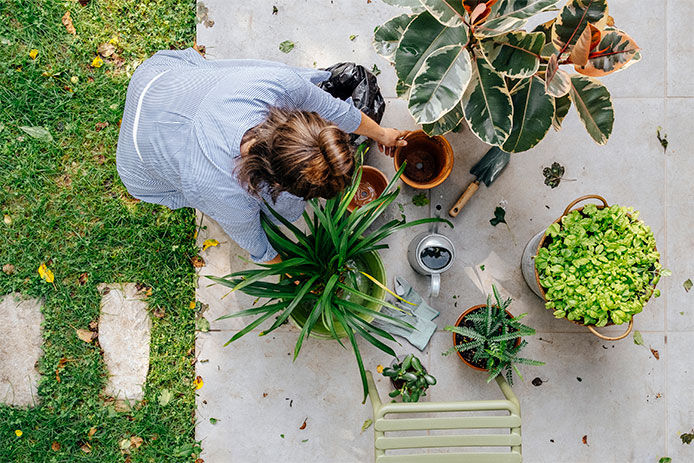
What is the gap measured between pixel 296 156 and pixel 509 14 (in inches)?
30.4

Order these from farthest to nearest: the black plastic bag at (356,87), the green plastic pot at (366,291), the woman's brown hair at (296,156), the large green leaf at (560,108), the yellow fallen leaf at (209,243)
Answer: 1. the yellow fallen leaf at (209,243)
2. the black plastic bag at (356,87)
3. the green plastic pot at (366,291)
4. the large green leaf at (560,108)
5. the woman's brown hair at (296,156)

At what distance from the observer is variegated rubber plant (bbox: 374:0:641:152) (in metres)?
1.44

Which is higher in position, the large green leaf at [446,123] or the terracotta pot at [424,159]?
the large green leaf at [446,123]

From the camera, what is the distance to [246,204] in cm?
150

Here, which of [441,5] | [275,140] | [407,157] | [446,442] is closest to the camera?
[275,140]

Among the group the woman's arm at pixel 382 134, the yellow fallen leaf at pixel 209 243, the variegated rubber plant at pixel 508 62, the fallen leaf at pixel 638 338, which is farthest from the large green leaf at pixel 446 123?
the fallen leaf at pixel 638 338

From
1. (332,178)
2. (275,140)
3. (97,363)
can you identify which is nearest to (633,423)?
(332,178)

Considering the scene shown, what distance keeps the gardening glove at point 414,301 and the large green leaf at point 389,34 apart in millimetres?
948

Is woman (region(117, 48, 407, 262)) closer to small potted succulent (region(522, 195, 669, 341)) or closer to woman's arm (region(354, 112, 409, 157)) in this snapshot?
woman's arm (region(354, 112, 409, 157))

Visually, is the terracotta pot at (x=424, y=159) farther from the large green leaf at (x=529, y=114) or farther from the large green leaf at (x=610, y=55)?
the large green leaf at (x=610, y=55)

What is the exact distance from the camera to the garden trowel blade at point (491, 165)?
2.12m

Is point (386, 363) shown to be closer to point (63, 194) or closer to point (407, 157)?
point (407, 157)

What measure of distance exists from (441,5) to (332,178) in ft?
1.98

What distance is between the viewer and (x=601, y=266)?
1.79 m
